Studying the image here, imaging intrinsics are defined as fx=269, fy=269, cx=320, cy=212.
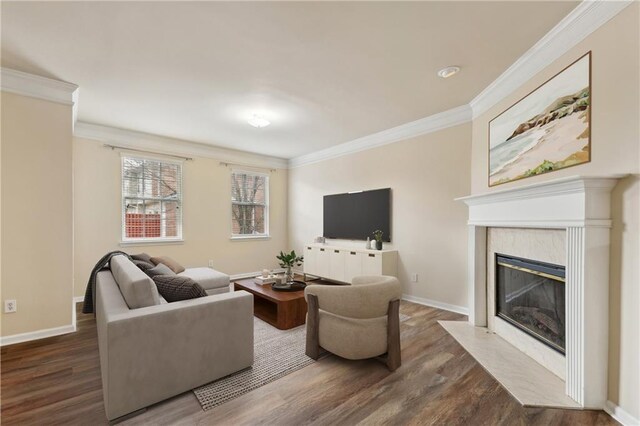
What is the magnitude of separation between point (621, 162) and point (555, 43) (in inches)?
43.3

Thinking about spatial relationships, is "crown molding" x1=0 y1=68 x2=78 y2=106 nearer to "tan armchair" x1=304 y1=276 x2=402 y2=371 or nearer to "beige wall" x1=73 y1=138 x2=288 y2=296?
"beige wall" x1=73 y1=138 x2=288 y2=296

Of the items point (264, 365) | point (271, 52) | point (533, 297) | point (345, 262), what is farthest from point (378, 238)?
point (271, 52)

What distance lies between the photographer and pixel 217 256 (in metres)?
5.34

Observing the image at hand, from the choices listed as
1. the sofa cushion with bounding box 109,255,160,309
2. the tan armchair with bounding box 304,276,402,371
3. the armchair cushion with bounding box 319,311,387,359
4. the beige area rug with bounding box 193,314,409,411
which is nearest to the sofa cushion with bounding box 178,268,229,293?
the beige area rug with bounding box 193,314,409,411

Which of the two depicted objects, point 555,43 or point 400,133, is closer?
point 555,43

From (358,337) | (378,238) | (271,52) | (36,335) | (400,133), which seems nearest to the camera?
(358,337)

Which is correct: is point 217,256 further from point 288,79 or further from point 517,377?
point 517,377

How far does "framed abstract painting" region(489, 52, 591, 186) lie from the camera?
75.5 inches

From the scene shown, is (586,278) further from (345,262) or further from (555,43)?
(345,262)

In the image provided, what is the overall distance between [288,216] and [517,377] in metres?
5.10

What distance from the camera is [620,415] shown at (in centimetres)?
164

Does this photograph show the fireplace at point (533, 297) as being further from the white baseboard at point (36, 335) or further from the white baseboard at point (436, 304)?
the white baseboard at point (36, 335)

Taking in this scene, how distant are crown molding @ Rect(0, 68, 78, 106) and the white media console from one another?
155 inches

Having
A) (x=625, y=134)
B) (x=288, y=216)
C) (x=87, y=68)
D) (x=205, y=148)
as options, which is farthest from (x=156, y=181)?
(x=625, y=134)
